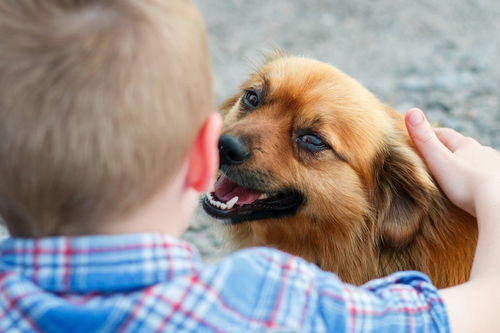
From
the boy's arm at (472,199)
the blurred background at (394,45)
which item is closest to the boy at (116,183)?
the boy's arm at (472,199)

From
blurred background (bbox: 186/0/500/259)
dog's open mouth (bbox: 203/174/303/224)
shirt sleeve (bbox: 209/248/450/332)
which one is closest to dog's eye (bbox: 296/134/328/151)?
dog's open mouth (bbox: 203/174/303/224)

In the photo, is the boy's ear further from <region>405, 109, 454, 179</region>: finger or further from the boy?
<region>405, 109, 454, 179</region>: finger

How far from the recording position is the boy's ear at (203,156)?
1.35 meters

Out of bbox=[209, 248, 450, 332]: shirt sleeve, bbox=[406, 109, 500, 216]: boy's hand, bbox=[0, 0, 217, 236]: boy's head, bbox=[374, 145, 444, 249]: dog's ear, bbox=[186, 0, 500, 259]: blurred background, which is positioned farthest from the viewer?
bbox=[186, 0, 500, 259]: blurred background

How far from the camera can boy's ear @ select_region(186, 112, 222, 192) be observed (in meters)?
1.35

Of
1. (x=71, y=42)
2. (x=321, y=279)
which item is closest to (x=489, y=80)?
(x=321, y=279)

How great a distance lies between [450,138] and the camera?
2.41 metres

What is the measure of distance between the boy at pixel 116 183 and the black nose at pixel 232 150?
117 centimetres

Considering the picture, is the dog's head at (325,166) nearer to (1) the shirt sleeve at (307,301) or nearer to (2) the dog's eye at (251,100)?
(2) the dog's eye at (251,100)

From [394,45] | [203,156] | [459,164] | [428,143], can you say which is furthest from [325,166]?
[394,45]

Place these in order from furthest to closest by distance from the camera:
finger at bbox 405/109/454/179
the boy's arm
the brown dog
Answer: the brown dog, finger at bbox 405/109/454/179, the boy's arm

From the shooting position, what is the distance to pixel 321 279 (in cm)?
141

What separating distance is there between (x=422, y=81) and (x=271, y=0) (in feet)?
8.74

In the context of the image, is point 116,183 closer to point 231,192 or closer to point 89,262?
point 89,262
